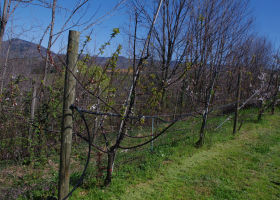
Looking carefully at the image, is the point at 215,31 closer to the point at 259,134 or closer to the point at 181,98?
the point at 259,134

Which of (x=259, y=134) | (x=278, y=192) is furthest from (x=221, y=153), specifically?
(x=259, y=134)

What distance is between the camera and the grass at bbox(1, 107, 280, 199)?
3277 millimetres

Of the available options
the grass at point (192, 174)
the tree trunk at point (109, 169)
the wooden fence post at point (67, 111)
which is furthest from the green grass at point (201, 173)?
the wooden fence post at point (67, 111)

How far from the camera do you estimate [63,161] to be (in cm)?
239

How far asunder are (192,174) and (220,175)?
1.90 feet

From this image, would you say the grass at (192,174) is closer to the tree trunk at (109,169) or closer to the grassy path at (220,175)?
the grassy path at (220,175)

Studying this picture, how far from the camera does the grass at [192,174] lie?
3.28 metres

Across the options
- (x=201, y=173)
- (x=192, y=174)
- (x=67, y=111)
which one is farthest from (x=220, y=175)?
(x=67, y=111)

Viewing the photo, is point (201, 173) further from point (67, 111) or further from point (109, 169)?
point (67, 111)

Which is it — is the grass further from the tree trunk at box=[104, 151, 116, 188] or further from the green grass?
the tree trunk at box=[104, 151, 116, 188]

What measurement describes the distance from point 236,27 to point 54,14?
6.55 metres

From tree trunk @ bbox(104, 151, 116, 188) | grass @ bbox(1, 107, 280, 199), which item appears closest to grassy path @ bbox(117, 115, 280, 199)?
grass @ bbox(1, 107, 280, 199)

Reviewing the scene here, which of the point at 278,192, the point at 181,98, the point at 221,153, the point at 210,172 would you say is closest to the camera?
the point at 278,192

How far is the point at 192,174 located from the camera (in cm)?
405
